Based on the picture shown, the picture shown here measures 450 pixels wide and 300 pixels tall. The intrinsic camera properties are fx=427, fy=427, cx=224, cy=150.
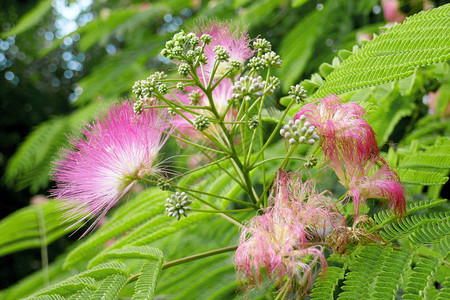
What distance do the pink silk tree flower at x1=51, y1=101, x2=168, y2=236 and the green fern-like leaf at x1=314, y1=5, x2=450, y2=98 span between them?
634mm

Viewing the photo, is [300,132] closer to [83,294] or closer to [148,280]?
[148,280]

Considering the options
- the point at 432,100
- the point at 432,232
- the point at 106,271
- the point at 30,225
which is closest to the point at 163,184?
the point at 106,271

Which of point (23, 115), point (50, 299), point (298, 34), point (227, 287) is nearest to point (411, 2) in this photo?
point (298, 34)

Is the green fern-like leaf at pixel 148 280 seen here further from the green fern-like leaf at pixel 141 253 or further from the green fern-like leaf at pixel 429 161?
the green fern-like leaf at pixel 429 161

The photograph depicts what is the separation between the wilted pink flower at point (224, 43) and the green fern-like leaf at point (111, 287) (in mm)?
793

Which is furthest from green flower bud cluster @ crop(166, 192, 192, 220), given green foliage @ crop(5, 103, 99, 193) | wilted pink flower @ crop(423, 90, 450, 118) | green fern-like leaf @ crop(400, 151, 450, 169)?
green foliage @ crop(5, 103, 99, 193)

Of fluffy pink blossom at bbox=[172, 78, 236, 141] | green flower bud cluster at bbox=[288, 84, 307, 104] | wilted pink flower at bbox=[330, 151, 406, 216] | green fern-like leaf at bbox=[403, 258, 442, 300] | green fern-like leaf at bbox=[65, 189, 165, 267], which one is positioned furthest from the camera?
green fern-like leaf at bbox=[65, 189, 165, 267]

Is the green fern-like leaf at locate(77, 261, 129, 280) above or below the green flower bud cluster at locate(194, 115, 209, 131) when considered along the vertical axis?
below

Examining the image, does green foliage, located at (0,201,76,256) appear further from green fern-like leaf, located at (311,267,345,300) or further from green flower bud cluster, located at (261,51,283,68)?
green fern-like leaf, located at (311,267,345,300)

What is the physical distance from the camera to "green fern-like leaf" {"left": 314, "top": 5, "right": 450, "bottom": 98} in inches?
48.6

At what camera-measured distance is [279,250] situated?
1.16 meters

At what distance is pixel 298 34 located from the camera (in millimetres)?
3045

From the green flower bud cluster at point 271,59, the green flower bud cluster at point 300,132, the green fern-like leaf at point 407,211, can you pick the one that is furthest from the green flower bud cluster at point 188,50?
the green fern-like leaf at point 407,211

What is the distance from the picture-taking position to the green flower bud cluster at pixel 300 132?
3.97 ft
